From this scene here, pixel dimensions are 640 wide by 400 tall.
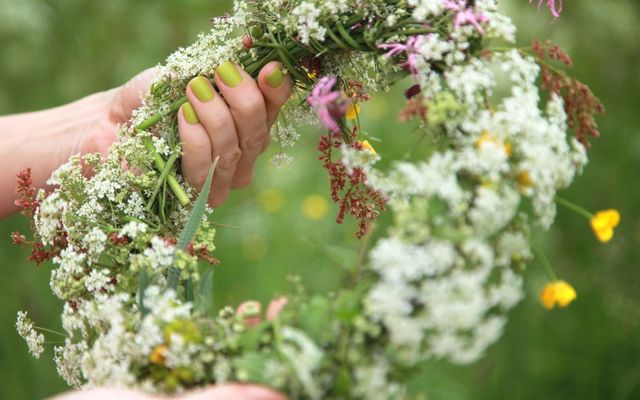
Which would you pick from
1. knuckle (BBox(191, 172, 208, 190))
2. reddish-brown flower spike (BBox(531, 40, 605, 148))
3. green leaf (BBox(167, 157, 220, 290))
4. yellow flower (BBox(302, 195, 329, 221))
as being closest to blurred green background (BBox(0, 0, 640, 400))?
yellow flower (BBox(302, 195, 329, 221))

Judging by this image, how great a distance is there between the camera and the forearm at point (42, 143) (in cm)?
183

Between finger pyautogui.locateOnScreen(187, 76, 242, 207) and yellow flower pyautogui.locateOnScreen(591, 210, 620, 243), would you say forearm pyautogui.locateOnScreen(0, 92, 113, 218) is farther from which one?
yellow flower pyautogui.locateOnScreen(591, 210, 620, 243)

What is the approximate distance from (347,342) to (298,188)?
7.35ft

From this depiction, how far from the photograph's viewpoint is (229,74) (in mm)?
1400

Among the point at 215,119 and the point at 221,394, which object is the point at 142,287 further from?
the point at 215,119

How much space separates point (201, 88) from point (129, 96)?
439mm

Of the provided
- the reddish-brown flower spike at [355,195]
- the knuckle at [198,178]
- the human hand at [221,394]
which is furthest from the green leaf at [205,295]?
the knuckle at [198,178]

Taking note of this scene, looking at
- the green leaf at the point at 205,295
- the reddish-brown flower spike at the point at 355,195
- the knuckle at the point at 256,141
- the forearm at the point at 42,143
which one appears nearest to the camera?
the green leaf at the point at 205,295

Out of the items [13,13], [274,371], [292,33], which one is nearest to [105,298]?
[274,371]

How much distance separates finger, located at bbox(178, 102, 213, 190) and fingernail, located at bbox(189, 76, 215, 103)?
3 centimetres

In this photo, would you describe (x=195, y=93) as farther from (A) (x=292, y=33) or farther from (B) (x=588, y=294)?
(B) (x=588, y=294)

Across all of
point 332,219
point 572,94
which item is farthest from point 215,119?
point 332,219

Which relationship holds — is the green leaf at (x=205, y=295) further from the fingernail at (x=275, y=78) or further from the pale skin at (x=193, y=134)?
the fingernail at (x=275, y=78)

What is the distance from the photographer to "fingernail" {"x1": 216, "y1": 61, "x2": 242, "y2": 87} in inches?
54.9
